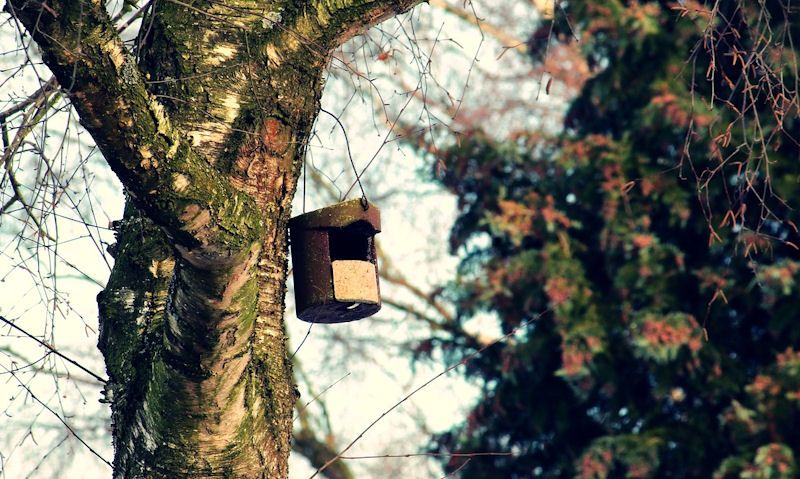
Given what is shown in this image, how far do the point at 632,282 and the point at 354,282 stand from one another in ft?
13.0

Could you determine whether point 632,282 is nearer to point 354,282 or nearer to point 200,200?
point 354,282

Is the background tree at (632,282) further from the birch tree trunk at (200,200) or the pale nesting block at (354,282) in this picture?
the birch tree trunk at (200,200)

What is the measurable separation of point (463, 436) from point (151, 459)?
16.7ft

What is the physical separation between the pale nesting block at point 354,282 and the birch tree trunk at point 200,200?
1.62 ft

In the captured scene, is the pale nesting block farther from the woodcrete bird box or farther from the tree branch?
the tree branch

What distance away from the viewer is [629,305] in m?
6.64

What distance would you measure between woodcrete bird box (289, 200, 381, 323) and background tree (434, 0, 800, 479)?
335 centimetres

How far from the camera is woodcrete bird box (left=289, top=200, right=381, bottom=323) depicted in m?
2.99

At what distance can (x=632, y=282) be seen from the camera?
21.9 feet

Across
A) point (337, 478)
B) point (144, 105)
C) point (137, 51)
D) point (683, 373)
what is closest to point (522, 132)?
point (683, 373)

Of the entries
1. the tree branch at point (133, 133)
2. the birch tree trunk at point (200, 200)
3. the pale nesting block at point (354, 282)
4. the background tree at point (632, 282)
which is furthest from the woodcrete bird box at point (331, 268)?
the background tree at point (632, 282)

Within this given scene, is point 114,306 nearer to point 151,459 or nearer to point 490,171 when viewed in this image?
point 151,459

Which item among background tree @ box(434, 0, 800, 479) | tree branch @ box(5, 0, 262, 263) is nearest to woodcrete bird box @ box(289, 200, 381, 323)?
tree branch @ box(5, 0, 262, 263)

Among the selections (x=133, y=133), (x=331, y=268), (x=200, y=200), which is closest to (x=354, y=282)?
(x=331, y=268)
